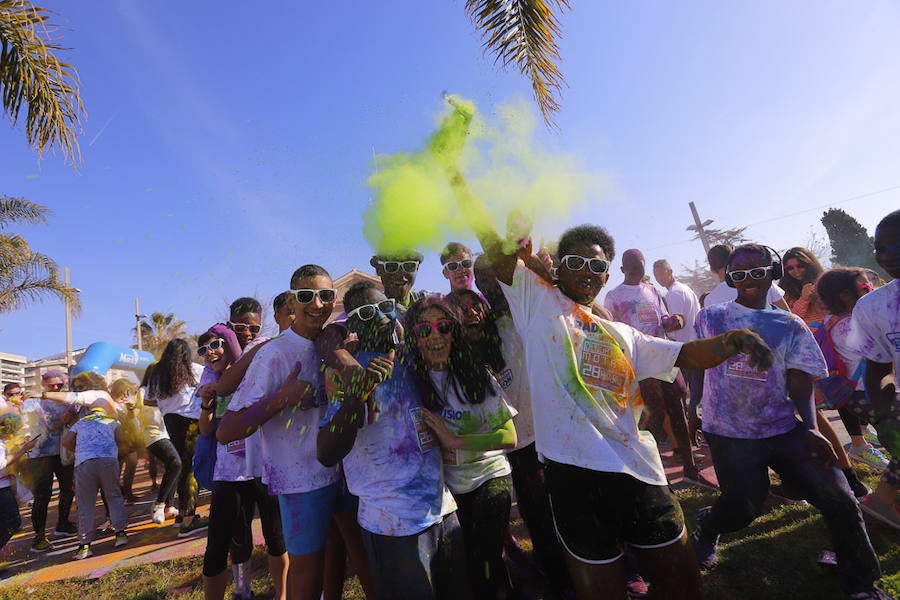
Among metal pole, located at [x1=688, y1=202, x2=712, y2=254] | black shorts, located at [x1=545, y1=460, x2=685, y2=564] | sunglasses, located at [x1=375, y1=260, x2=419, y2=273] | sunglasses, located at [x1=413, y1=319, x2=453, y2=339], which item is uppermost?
metal pole, located at [x1=688, y1=202, x2=712, y2=254]

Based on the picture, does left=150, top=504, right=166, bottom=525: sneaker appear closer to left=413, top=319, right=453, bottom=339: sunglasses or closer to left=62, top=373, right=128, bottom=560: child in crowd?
left=62, top=373, right=128, bottom=560: child in crowd

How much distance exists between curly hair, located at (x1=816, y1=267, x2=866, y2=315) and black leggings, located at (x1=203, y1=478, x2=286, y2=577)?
4652 mm

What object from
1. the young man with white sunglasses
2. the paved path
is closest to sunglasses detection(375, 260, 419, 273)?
the young man with white sunglasses

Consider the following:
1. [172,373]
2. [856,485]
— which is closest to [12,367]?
[172,373]

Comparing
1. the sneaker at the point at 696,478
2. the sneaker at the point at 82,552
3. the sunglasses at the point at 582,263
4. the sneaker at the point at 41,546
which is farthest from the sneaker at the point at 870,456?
the sneaker at the point at 41,546

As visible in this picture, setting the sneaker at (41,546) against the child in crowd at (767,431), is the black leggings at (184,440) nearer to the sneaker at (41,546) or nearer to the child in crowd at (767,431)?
the sneaker at (41,546)

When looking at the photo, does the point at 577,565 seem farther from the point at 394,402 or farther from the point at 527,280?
the point at 527,280

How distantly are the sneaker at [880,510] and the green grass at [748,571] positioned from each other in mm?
50

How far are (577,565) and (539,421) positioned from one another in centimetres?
59

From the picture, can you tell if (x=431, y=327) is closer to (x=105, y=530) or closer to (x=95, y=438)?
(x=95, y=438)

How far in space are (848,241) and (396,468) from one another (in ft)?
Result: 90.6

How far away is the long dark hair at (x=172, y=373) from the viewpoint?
489 centimetres

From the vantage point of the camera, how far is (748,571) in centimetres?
284

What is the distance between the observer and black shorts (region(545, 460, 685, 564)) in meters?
1.87
